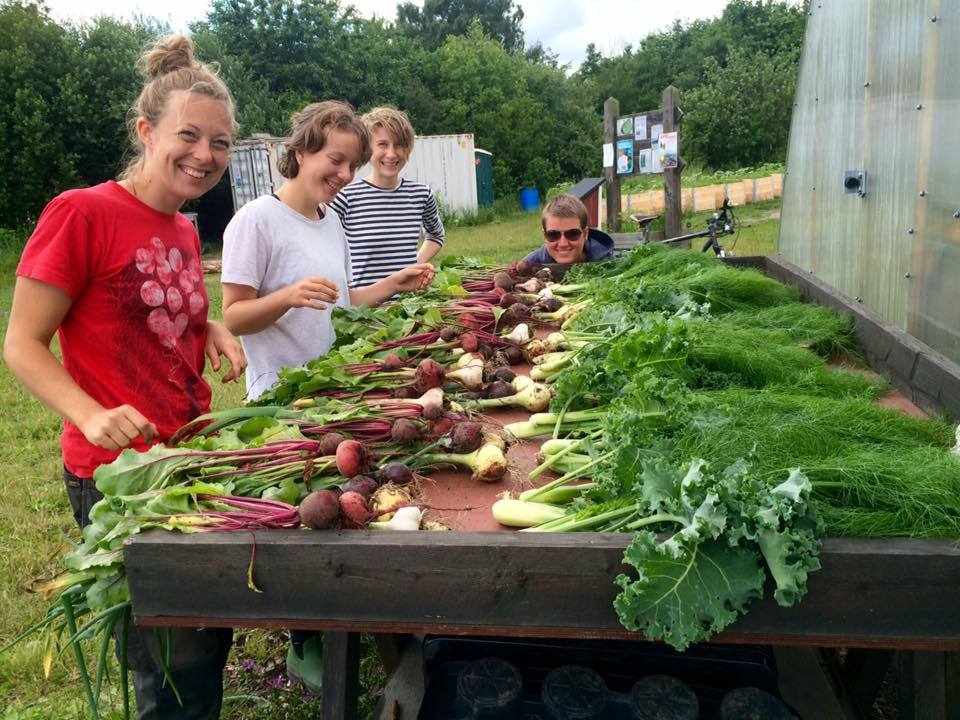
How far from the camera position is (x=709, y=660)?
2.04m

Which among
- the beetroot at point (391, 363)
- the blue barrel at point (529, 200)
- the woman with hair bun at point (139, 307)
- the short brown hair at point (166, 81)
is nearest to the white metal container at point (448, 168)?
the blue barrel at point (529, 200)

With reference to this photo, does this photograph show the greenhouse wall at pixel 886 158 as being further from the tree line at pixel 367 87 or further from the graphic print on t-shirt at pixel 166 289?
the tree line at pixel 367 87

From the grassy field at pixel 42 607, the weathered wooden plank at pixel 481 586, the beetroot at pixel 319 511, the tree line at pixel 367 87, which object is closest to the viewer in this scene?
the weathered wooden plank at pixel 481 586

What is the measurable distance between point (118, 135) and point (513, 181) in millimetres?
16025

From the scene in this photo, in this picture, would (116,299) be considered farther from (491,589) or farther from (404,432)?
(491,589)

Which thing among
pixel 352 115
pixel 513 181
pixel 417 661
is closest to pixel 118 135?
pixel 513 181

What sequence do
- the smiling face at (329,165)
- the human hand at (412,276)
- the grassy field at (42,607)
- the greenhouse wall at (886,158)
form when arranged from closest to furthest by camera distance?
the smiling face at (329,165) → the grassy field at (42,607) → the human hand at (412,276) → the greenhouse wall at (886,158)

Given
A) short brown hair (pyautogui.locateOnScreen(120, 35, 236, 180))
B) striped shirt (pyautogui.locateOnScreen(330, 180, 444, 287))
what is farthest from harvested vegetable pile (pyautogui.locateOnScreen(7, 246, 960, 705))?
striped shirt (pyautogui.locateOnScreen(330, 180, 444, 287))

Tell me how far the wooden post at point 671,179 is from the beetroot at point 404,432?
8.02 meters

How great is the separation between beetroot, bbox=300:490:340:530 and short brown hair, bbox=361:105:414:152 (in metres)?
3.25

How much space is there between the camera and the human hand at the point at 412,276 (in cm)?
386

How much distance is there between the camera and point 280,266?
313 centimetres

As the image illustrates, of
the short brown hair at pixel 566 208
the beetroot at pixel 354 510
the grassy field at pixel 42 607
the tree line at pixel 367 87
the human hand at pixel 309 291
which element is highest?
the tree line at pixel 367 87

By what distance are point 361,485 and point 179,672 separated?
0.73m
